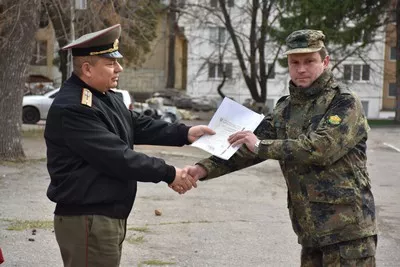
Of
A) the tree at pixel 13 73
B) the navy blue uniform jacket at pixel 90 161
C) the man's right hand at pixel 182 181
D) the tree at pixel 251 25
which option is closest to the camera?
the navy blue uniform jacket at pixel 90 161

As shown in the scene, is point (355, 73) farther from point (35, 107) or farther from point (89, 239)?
point (89, 239)

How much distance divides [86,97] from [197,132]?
100 cm

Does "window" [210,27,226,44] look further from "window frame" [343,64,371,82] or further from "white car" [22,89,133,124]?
"white car" [22,89,133,124]

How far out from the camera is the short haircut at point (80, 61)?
395 centimetres

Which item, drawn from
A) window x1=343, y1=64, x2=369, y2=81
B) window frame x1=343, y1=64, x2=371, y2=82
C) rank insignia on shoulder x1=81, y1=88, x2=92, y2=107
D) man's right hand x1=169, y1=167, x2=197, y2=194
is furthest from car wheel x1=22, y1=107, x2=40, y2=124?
rank insignia on shoulder x1=81, y1=88, x2=92, y2=107

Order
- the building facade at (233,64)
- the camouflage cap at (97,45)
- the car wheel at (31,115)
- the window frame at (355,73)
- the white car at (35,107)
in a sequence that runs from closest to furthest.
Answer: the camouflage cap at (97,45) → the white car at (35,107) → the car wheel at (31,115) → the building facade at (233,64) → the window frame at (355,73)

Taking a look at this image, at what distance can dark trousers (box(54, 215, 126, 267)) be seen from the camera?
3.90 metres

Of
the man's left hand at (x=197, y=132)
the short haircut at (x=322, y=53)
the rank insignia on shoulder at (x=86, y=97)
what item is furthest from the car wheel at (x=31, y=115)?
the short haircut at (x=322, y=53)

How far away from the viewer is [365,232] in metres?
3.90

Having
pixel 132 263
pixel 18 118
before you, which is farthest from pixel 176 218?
pixel 18 118

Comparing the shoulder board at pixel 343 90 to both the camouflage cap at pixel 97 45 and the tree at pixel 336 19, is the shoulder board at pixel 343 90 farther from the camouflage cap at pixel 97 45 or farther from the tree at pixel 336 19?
the tree at pixel 336 19

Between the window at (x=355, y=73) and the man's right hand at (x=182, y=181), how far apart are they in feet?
135

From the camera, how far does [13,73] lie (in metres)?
14.1

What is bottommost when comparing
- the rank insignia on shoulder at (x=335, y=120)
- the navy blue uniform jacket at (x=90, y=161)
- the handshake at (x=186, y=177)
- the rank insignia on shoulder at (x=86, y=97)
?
the handshake at (x=186, y=177)
